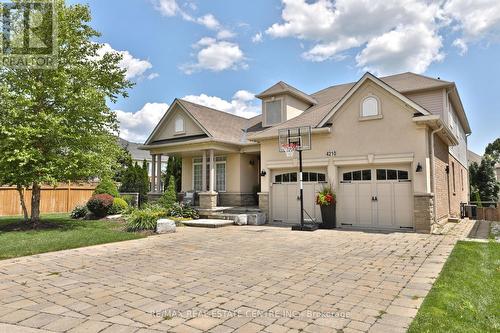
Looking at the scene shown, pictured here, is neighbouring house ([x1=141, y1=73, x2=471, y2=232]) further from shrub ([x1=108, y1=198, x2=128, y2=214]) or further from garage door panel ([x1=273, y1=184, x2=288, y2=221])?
shrub ([x1=108, y1=198, x2=128, y2=214])

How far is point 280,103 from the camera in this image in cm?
1753

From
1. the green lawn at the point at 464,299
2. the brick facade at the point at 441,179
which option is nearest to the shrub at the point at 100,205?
the brick facade at the point at 441,179

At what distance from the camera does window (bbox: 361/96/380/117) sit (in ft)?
40.7

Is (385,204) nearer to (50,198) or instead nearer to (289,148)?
(289,148)

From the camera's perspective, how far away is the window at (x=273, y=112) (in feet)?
57.7

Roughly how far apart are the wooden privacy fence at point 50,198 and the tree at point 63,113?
7434 millimetres

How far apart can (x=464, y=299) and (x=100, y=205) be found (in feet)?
49.8

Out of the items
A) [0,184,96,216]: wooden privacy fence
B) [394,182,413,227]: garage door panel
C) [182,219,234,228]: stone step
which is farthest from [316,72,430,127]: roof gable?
[0,184,96,216]: wooden privacy fence

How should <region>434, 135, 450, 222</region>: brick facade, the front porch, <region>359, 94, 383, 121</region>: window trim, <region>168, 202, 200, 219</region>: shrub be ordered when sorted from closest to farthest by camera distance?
<region>359, 94, 383, 121</region>: window trim, <region>434, 135, 450, 222</region>: brick facade, <region>168, 202, 200, 219</region>: shrub, the front porch

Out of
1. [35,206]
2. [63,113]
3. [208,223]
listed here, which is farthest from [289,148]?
[35,206]

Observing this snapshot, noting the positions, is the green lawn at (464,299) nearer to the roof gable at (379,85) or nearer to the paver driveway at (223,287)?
the paver driveway at (223,287)

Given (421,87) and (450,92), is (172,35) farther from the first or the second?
(450,92)

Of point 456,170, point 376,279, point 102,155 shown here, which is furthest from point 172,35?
point 456,170

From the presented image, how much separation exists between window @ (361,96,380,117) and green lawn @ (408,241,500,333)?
21.9 feet
